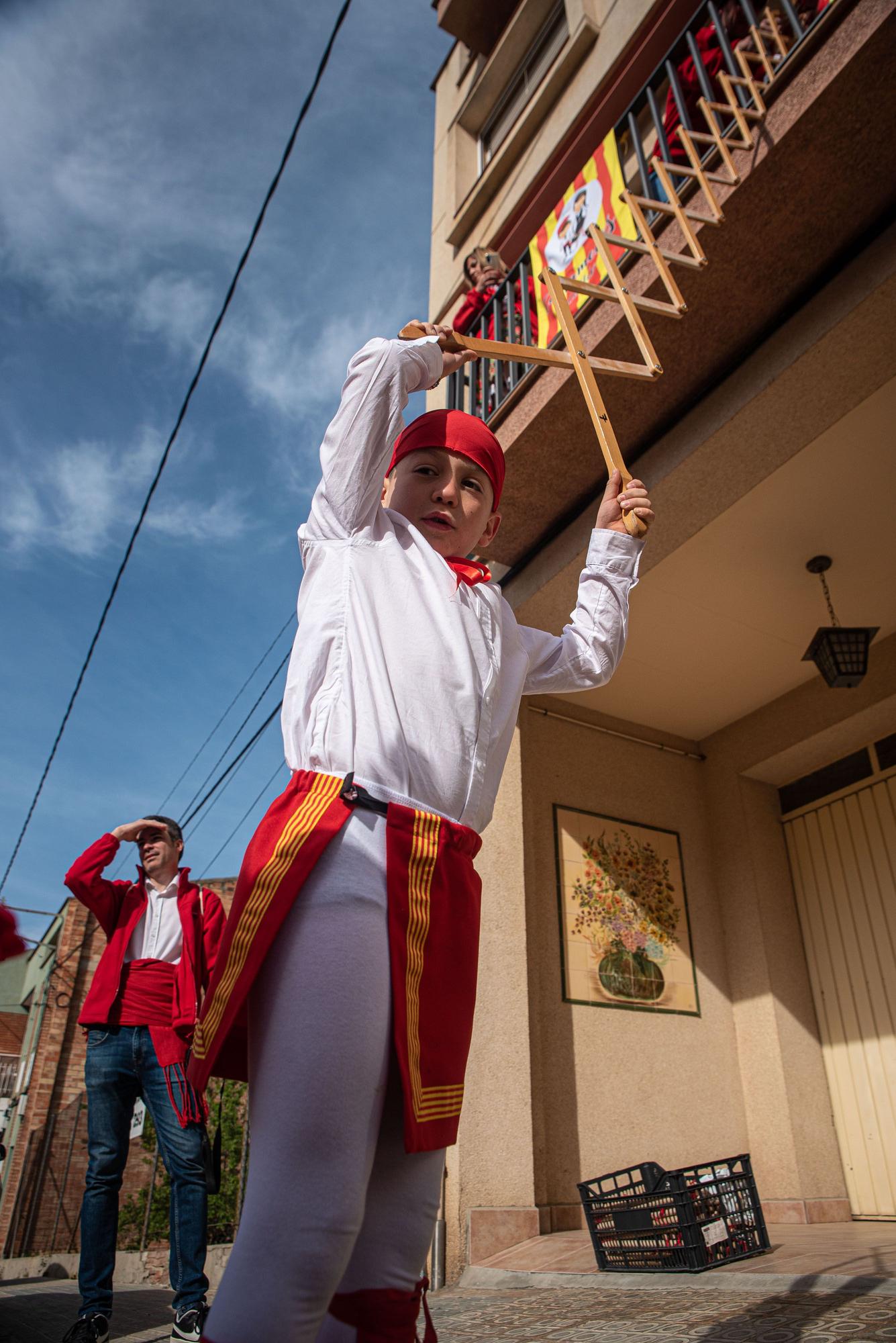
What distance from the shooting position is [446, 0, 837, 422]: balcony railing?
157 inches

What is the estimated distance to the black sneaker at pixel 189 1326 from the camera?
236 centimetres

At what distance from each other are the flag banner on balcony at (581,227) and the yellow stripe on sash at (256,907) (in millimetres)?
4504

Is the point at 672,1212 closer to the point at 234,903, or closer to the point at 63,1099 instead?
the point at 234,903

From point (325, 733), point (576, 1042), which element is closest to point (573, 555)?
point (576, 1042)

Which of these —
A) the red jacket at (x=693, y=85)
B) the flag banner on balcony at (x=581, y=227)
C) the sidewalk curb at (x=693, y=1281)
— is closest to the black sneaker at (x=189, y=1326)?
the sidewalk curb at (x=693, y=1281)

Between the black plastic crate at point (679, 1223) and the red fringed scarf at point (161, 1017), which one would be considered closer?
the red fringed scarf at point (161, 1017)

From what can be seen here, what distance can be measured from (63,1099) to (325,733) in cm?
1626

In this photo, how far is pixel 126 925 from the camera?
10.00ft

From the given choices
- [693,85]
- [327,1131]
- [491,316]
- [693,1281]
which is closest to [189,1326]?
[693,1281]

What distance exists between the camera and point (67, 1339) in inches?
91.7

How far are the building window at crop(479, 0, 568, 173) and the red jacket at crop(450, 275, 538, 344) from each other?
3722 millimetres

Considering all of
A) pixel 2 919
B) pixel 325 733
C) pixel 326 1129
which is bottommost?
pixel 326 1129

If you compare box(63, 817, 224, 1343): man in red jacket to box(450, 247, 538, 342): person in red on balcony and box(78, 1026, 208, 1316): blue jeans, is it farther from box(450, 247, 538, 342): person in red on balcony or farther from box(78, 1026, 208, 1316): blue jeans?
box(450, 247, 538, 342): person in red on balcony

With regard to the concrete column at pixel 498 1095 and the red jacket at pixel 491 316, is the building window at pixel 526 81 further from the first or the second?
the concrete column at pixel 498 1095
